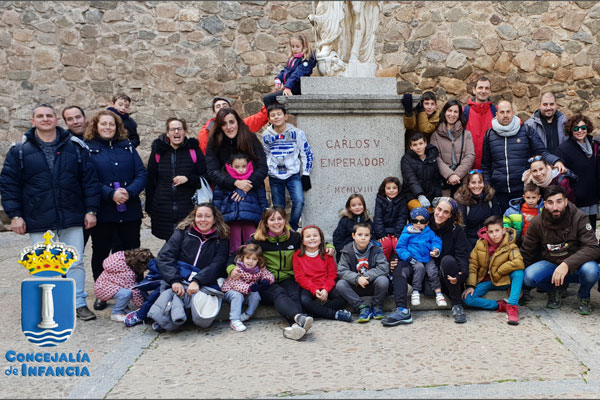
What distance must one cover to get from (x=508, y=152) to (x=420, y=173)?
0.92m

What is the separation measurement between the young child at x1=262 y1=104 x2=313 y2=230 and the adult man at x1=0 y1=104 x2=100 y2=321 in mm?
1667

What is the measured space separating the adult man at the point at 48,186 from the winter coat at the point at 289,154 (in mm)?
1660

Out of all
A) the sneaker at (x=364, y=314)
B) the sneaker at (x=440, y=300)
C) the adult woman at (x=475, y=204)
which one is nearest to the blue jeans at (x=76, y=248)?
the sneaker at (x=364, y=314)

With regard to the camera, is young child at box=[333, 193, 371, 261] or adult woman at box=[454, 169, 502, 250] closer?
young child at box=[333, 193, 371, 261]

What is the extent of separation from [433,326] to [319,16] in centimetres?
311

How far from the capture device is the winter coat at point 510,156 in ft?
16.7

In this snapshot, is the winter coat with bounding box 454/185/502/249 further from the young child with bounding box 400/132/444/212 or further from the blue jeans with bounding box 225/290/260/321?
the blue jeans with bounding box 225/290/260/321

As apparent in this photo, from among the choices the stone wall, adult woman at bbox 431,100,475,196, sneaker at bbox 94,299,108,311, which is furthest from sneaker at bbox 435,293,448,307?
the stone wall

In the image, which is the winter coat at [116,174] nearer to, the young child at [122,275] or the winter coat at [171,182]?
the winter coat at [171,182]

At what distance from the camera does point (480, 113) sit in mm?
5512

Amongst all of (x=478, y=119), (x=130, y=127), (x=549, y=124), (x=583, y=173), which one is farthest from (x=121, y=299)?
(x=549, y=124)

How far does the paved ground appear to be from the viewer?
2994mm

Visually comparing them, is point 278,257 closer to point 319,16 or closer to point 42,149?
point 42,149

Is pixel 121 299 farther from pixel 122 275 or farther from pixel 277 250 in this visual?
pixel 277 250
